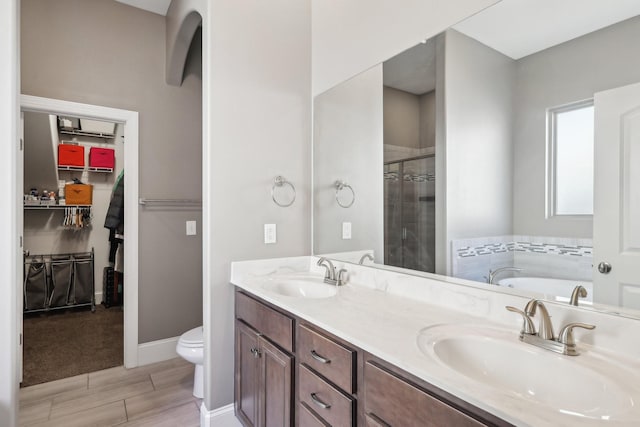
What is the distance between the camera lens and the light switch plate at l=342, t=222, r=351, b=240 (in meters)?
2.03

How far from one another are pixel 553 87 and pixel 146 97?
286 cm

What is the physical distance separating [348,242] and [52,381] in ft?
7.94

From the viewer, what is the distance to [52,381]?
2480 mm

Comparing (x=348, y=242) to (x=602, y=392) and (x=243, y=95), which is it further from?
(x=602, y=392)

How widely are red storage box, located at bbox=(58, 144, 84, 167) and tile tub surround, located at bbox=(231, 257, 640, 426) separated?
3699 mm

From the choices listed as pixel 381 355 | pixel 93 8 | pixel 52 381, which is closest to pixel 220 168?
pixel 381 355

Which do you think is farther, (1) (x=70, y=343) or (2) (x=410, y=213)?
(1) (x=70, y=343)

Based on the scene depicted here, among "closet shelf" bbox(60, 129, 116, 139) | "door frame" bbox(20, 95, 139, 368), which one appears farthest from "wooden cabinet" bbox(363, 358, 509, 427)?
"closet shelf" bbox(60, 129, 116, 139)

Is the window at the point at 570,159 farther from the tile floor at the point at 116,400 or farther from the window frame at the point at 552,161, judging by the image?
the tile floor at the point at 116,400

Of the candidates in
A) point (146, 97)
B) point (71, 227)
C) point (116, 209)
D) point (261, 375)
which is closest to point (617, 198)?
point (261, 375)

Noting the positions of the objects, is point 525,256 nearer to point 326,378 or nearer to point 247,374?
point 326,378

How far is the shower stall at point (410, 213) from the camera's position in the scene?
1529 mm

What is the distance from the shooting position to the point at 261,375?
63.3 inches

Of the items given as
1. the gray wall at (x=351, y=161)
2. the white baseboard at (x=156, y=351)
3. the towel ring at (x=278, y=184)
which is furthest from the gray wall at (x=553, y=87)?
the white baseboard at (x=156, y=351)
